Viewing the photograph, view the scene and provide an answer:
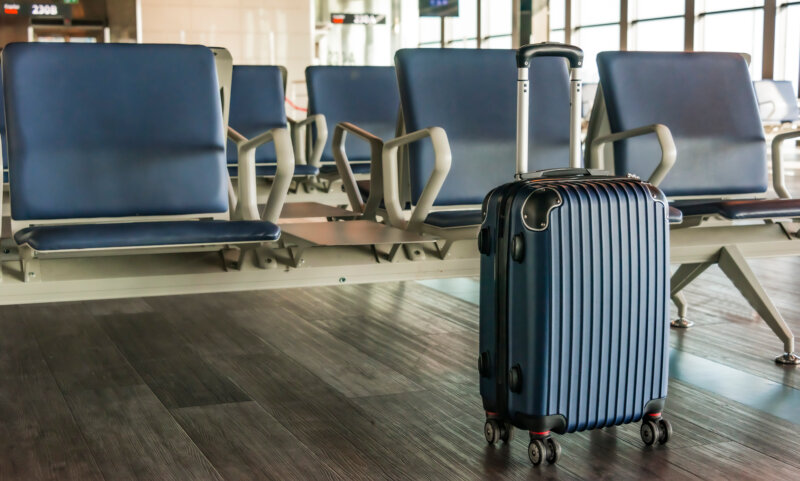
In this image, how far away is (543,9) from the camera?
7379mm

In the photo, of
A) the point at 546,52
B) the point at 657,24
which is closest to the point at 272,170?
the point at 546,52

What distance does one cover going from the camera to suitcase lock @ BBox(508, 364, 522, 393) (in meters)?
1.82

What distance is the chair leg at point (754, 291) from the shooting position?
2688mm

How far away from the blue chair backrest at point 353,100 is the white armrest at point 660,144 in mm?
1857

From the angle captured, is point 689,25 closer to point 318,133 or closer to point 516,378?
point 318,133

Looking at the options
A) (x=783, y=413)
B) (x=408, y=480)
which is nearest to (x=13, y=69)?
(x=408, y=480)

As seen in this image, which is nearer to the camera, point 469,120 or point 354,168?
point 469,120

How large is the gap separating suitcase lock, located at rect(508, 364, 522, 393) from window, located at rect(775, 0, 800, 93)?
10.3m

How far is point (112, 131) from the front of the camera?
2547mm

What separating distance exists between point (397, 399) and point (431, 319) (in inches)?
37.7

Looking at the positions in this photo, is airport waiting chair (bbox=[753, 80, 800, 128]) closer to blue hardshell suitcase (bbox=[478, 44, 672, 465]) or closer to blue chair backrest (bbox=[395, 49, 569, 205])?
blue chair backrest (bbox=[395, 49, 569, 205])

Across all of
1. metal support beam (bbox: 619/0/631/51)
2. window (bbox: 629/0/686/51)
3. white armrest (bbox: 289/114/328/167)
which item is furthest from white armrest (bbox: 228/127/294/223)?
metal support beam (bbox: 619/0/631/51)

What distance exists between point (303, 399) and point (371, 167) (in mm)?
780

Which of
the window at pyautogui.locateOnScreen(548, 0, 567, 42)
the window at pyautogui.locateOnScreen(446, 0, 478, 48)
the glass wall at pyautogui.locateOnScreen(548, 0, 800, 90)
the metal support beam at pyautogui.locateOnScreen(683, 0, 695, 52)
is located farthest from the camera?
the window at pyautogui.locateOnScreen(446, 0, 478, 48)
